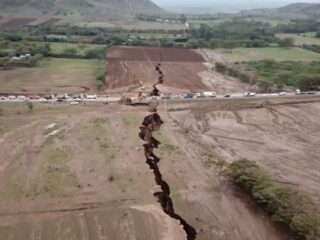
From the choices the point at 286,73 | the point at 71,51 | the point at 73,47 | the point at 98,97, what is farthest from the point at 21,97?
the point at 286,73

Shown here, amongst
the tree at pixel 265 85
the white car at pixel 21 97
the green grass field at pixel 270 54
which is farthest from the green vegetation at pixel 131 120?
the green grass field at pixel 270 54

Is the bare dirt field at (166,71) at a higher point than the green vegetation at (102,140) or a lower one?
lower

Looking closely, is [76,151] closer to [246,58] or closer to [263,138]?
[263,138]

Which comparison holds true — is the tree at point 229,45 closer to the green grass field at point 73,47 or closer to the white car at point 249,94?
the green grass field at point 73,47

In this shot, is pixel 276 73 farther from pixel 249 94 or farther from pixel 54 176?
pixel 54 176

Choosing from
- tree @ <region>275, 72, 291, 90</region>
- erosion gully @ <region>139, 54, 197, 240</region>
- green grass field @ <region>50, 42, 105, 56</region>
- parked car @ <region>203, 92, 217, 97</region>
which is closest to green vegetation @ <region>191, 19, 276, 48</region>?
green grass field @ <region>50, 42, 105, 56</region>

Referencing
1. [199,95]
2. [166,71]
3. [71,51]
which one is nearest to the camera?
[199,95]

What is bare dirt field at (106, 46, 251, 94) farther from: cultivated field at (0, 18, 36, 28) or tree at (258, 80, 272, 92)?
cultivated field at (0, 18, 36, 28)
